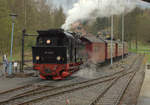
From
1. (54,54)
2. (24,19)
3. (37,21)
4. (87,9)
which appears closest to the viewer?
(54,54)

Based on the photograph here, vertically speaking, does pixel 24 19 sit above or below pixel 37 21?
below

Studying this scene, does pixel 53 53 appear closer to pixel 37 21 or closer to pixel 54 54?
pixel 54 54

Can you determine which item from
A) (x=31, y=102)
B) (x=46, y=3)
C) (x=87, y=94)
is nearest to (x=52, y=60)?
(x=87, y=94)

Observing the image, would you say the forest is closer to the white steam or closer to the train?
the white steam

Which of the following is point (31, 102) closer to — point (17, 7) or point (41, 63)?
point (41, 63)

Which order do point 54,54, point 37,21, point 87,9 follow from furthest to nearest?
point 37,21
point 87,9
point 54,54

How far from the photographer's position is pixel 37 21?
136 ft

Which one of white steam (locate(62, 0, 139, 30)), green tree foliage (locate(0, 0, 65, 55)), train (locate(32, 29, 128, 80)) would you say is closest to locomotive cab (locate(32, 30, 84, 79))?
train (locate(32, 29, 128, 80))

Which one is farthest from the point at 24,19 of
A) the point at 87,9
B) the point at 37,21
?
the point at 87,9

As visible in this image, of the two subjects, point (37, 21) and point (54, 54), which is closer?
point (54, 54)

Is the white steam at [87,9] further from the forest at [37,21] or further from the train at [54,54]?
the train at [54,54]

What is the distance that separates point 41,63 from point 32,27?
27.0 m

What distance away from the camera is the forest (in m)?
20.3

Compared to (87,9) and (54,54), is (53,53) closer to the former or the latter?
(54,54)
